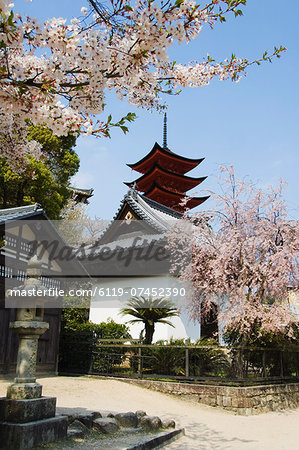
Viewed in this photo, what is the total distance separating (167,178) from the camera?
96.7 ft

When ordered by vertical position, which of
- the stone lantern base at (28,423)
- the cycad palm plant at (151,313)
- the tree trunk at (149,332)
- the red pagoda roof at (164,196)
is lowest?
the stone lantern base at (28,423)

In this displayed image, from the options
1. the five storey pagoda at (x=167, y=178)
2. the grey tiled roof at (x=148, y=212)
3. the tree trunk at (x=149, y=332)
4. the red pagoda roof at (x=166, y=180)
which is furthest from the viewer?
the red pagoda roof at (x=166, y=180)

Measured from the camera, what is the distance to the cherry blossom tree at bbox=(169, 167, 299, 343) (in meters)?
11.5

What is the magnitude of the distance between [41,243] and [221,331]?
6855 millimetres

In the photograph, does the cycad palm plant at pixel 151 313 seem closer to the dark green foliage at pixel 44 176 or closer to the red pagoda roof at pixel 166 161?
the dark green foliage at pixel 44 176

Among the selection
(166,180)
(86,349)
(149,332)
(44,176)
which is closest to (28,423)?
(149,332)

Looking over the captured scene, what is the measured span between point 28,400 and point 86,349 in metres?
9.11

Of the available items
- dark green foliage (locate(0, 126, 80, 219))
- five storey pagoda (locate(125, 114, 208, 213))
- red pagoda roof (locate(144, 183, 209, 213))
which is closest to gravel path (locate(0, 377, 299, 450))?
dark green foliage (locate(0, 126, 80, 219))

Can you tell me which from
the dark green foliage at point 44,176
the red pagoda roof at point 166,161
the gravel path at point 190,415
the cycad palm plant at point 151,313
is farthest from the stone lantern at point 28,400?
the red pagoda roof at point 166,161

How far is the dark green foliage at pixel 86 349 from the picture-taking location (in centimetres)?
1355

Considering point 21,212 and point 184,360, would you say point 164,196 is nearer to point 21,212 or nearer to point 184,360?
point 21,212

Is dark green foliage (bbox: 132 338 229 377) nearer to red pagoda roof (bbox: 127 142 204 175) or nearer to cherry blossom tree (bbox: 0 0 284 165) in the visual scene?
cherry blossom tree (bbox: 0 0 284 165)

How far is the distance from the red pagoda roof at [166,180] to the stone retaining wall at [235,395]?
18.4m

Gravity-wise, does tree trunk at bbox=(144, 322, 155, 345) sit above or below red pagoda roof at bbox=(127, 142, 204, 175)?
below
